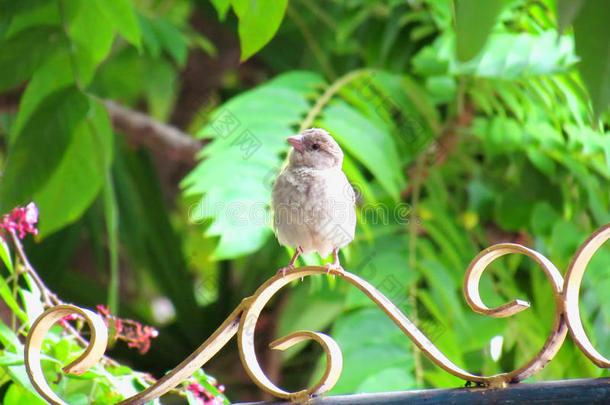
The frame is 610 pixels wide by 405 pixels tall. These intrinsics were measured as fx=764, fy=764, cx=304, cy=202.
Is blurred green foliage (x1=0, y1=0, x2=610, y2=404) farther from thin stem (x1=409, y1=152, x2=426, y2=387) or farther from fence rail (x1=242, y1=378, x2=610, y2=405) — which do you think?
fence rail (x1=242, y1=378, x2=610, y2=405)

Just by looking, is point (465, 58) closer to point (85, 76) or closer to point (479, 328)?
point (85, 76)

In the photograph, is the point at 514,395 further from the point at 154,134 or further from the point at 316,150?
the point at 154,134

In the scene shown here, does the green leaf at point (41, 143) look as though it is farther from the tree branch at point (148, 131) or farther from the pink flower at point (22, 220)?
the tree branch at point (148, 131)

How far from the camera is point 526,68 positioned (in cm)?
243

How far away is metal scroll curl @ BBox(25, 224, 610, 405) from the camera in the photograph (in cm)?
116

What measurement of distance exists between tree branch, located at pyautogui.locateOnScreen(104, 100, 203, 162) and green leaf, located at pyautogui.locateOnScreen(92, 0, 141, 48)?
156 cm

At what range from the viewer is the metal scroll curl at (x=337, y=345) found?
1157 mm

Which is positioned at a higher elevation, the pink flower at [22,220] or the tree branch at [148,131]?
the pink flower at [22,220]

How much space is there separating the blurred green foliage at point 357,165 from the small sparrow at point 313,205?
29 centimetres

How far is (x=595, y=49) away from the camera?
0.78 meters

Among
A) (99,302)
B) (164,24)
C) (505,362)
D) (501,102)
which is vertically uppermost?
(164,24)

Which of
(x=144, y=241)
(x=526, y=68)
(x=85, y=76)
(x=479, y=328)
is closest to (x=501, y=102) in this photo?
(x=526, y=68)

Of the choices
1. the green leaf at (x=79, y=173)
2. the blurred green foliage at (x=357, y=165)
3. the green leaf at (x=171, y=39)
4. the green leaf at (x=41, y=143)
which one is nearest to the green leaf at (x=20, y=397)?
the blurred green foliage at (x=357, y=165)

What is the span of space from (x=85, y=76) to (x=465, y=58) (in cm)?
147
